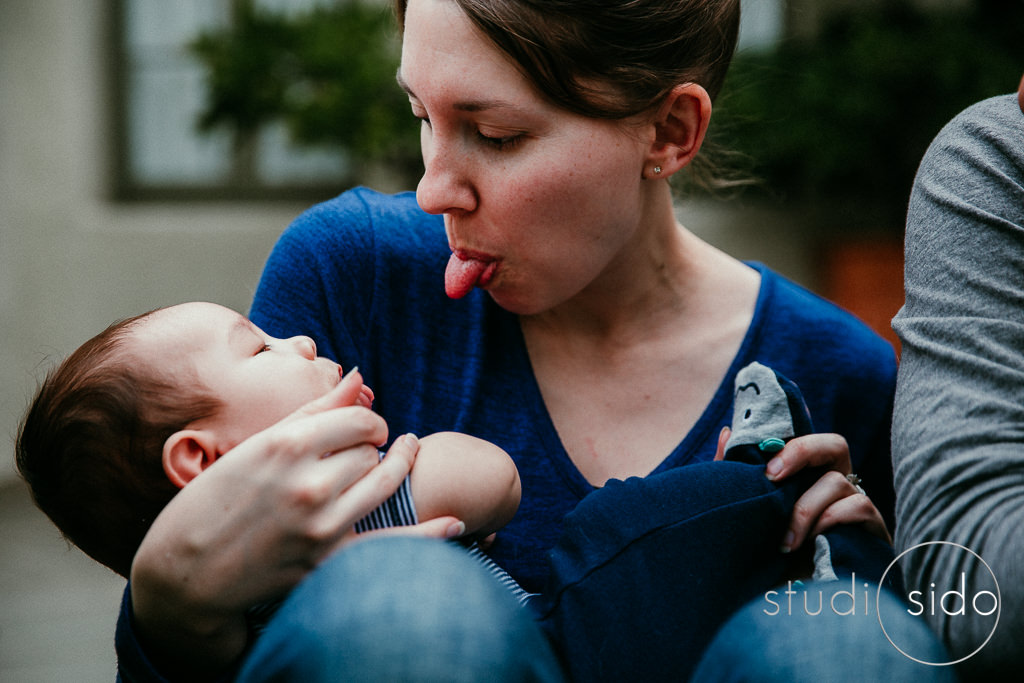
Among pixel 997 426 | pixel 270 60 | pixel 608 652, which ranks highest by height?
pixel 270 60

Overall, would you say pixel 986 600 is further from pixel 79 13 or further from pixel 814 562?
pixel 79 13

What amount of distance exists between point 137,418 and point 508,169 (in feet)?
1.78

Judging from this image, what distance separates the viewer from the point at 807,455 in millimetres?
1234

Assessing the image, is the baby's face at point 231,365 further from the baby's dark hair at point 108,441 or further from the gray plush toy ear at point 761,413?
the gray plush toy ear at point 761,413

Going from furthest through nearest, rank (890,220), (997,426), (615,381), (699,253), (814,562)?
1. (890,220)
2. (699,253)
3. (615,381)
4. (814,562)
5. (997,426)

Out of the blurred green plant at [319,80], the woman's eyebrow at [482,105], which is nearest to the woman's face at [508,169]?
the woman's eyebrow at [482,105]

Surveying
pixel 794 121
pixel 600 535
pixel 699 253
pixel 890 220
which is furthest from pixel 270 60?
pixel 600 535

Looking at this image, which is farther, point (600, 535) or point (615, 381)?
point (615, 381)

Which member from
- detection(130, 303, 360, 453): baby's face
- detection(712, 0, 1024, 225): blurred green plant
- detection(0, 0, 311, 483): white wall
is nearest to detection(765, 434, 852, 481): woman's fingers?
detection(130, 303, 360, 453): baby's face

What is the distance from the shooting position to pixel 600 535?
1140 millimetres

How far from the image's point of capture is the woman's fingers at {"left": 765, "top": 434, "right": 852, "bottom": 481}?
1.22 metres

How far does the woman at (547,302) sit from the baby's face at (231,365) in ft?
0.46

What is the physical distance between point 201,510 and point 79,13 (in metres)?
4.25

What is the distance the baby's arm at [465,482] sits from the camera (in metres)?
1.19
